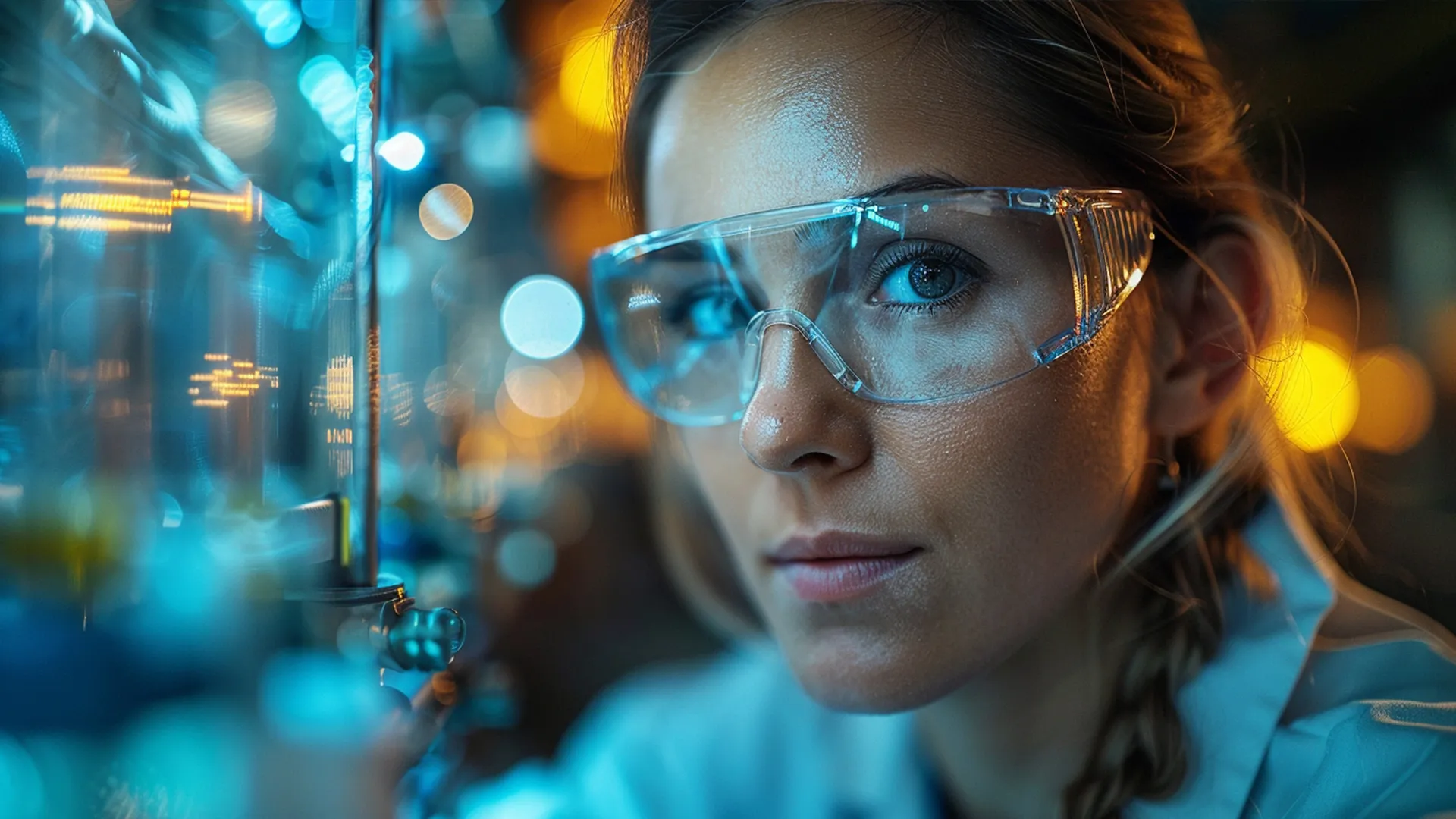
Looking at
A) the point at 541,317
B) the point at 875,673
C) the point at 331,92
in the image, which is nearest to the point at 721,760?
the point at 875,673

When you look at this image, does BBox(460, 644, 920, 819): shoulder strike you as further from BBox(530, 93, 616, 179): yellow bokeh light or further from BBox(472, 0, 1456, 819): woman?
BBox(530, 93, 616, 179): yellow bokeh light

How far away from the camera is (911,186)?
58cm

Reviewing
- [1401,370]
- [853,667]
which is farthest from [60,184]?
[1401,370]

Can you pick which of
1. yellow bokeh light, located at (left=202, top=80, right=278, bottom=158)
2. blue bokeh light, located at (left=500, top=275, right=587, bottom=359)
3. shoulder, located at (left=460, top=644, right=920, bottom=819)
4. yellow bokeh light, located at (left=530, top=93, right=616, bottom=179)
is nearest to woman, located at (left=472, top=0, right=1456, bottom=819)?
A: yellow bokeh light, located at (left=530, top=93, right=616, bottom=179)

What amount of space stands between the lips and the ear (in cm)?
24

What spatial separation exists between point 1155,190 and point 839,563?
0.36 metres

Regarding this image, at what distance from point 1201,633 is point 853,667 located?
29cm

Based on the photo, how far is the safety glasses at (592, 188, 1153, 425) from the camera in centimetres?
60

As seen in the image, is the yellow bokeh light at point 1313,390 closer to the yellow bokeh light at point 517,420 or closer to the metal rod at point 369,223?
the metal rod at point 369,223

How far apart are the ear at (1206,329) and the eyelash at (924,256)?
6.8 inches

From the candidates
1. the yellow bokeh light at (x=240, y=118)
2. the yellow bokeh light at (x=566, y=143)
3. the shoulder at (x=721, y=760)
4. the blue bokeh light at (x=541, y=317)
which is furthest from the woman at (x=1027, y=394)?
the blue bokeh light at (x=541, y=317)

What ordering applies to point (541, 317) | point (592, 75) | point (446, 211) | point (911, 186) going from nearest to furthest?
1. point (911, 186)
2. point (592, 75)
3. point (446, 211)
4. point (541, 317)

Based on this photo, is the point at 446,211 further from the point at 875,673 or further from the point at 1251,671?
the point at 1251,671

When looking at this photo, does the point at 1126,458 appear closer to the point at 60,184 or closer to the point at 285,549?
the point at 285,549
